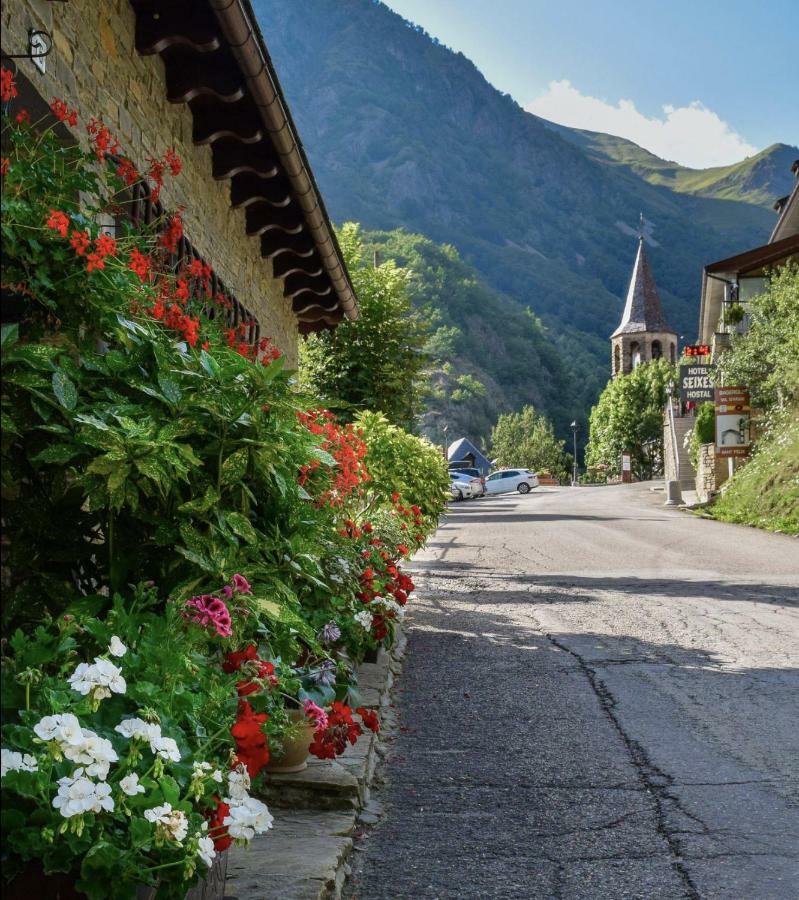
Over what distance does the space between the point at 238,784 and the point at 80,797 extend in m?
0.54

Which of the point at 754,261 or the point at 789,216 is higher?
the point at 789,216

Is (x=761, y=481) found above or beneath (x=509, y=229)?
beneath

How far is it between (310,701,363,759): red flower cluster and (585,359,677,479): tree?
66.2m

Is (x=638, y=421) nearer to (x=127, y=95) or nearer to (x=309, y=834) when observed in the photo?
(x=127, y=95)

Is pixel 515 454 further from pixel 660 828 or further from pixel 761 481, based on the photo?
pixel 660 828

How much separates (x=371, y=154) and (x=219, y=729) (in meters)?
199

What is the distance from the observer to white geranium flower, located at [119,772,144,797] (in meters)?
2.07

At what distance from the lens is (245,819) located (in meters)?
2.33

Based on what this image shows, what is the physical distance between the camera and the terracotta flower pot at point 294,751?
394 centimetres

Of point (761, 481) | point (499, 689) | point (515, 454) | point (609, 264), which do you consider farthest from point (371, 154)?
point (499, 689)

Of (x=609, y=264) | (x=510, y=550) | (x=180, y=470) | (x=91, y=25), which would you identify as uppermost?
(x=609, y=264)

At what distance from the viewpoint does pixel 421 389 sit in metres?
19.1

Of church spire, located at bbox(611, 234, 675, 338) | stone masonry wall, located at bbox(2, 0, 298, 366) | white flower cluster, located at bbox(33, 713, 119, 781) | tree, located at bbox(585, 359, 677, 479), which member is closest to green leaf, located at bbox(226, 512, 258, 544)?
white flower cluster, located at bbox(33, 713, 119, 781)

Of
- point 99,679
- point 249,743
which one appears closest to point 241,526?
point 249,743
